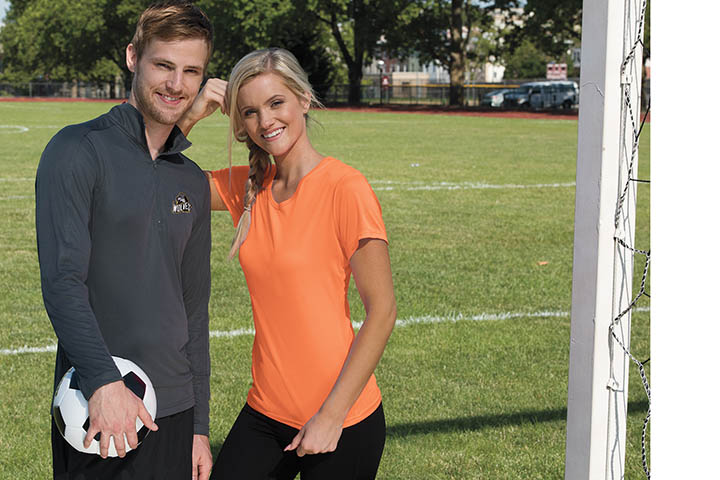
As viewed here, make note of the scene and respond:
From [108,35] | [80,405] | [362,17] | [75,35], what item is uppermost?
[108,35]

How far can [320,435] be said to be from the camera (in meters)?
2.48

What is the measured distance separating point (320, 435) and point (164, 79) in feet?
3.72

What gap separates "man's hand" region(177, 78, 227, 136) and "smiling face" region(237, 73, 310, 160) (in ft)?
0.78

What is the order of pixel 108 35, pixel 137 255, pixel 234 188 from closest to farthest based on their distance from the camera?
pixel 137 255 → pixel 234 188 → pixel 108 35

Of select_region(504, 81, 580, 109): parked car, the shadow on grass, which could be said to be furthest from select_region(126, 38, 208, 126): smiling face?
select_region(504, 81, 580, 109): parked car

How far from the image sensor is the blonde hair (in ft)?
8.52

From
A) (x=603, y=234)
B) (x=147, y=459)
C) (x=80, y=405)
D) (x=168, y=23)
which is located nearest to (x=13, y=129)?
(x=168, y=23)

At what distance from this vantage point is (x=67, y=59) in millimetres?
78562

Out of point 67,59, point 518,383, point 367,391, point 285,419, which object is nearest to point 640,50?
point 367,391

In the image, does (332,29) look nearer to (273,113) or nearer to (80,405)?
(273,113)

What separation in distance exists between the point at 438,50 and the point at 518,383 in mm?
53957

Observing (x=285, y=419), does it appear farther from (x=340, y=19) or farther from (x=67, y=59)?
(x=67, y=59)

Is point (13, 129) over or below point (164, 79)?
below

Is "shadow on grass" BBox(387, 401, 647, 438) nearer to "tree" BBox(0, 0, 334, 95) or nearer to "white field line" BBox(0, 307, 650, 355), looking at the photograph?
"white field line" BBox(0, 307, 650, 355)
